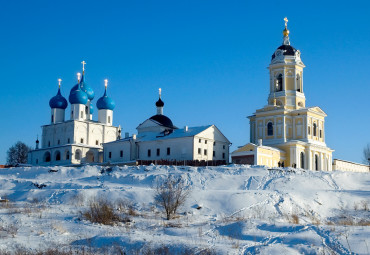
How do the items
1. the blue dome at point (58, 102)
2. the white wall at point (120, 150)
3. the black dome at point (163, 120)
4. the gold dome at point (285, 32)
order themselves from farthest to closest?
the blue dome at point (58, 102)
the black dome at point (163, 120)
the gold dome at point (285, 32)
the white wall at point (120, 150)

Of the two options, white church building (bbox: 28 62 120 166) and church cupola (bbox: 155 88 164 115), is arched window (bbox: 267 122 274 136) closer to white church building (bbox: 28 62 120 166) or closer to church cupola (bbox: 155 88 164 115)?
church cupola (bbox: 155 88 164 115)

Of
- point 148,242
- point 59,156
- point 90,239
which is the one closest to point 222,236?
point 148,242

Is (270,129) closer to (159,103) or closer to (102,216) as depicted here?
(159,103)

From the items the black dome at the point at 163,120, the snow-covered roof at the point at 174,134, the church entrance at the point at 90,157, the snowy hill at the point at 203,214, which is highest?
the black dome at the point at 163,120

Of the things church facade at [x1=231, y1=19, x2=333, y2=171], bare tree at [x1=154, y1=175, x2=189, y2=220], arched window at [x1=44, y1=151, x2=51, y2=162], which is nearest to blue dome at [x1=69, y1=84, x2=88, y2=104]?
arched window at [x1=44, y1=151, x2=51, y2=162]

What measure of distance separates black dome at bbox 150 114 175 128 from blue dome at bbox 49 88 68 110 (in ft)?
39.4

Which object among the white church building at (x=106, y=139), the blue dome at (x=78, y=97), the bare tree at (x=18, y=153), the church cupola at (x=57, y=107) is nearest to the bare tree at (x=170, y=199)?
the white church building at (x=106, y=139)

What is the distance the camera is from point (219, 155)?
4809cm

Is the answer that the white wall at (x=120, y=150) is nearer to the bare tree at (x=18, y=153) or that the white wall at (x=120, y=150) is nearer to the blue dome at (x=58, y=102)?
the blue dome at (x=58, y=102)

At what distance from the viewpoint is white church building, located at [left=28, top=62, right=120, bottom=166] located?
56.6 m

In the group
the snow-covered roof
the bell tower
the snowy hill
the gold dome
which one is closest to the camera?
the snowy hill

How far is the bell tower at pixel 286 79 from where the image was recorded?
47094mm

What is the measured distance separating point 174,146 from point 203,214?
26.9 meters

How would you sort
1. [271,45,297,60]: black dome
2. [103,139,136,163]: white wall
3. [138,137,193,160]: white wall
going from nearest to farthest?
1. [138,137,193,160]: white wall
2. [271,45,297,60]: black dome
3. [103,139,136,163]: white wall
